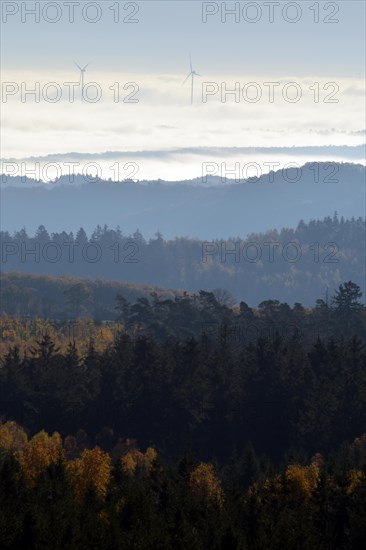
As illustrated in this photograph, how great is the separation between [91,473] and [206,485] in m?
11.8

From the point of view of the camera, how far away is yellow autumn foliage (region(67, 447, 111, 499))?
110 metres

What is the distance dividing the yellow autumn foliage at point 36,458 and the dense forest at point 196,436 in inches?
9.8

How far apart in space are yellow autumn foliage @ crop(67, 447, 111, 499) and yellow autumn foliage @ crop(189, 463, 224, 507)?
25.1ft

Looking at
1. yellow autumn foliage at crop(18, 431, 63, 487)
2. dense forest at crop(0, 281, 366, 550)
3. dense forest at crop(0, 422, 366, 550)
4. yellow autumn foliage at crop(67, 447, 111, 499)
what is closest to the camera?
dense forest at crop(0, 422, 366, 550)

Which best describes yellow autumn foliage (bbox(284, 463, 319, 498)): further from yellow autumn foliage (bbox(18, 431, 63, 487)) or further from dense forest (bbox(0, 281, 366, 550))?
yellow autumn foliage (bbox(18, 431, 63, 487))

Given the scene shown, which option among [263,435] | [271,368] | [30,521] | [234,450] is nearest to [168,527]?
[30,521]

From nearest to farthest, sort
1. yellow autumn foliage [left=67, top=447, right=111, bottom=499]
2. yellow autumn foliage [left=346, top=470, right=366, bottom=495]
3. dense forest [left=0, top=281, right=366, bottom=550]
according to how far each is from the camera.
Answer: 1. dense forest [left=0, top=281, right=366, bottom=550]
2. yellow autumn foliage [left=346, top=470, right=366, bottom=495]
3. yellow autumn foliage [left=67, top=447, right=111, bottom=499]

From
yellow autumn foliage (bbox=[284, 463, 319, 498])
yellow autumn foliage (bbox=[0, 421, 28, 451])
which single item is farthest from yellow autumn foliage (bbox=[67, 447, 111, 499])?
yellow autumn foliage (bbox=[0, 421, 28, 451])

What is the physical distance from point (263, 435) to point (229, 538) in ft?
237

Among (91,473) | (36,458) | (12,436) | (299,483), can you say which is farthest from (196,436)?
(299,483)

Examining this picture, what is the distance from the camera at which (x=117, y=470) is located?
10900cm

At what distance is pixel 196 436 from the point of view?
5994 inches

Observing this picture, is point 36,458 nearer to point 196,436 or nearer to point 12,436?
point 12,436

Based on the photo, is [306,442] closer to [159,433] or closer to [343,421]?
[343,421]
